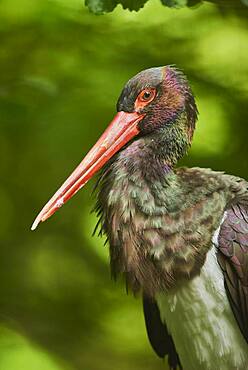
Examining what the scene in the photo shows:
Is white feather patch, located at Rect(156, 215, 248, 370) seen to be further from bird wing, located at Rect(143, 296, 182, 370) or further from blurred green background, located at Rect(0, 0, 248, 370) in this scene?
blurred green background, located at Rect(0, 0, 248, 370)

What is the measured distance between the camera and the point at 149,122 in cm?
164

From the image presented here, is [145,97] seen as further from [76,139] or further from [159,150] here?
[76,139]

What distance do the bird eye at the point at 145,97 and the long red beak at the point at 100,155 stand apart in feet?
0.07

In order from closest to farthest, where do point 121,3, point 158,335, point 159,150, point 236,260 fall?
1. point 236,260
2. point 159,150
3. point 158,335
4. point 121,3

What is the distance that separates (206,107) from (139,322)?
0.53m

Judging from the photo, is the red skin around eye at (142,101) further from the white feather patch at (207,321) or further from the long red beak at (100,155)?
the white feather patch at (207,321)

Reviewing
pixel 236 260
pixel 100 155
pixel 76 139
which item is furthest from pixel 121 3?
pixel 236 260

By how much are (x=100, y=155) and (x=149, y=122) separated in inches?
4.5

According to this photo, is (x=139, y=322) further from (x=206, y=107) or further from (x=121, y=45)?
(x=121, y=45)

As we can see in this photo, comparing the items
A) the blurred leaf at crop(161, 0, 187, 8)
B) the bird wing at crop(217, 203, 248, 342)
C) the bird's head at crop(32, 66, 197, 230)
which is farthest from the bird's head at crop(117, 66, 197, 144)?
the blurred leaf at crop(161, 0, 187, 8)

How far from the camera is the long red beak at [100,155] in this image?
5.38ft

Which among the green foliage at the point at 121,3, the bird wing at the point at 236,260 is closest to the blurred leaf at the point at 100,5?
the green foliage at the point at 121,3

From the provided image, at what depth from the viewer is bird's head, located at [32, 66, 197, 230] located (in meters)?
1.63

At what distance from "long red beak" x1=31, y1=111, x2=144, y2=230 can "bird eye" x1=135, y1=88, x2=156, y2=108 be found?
0.07 feet
